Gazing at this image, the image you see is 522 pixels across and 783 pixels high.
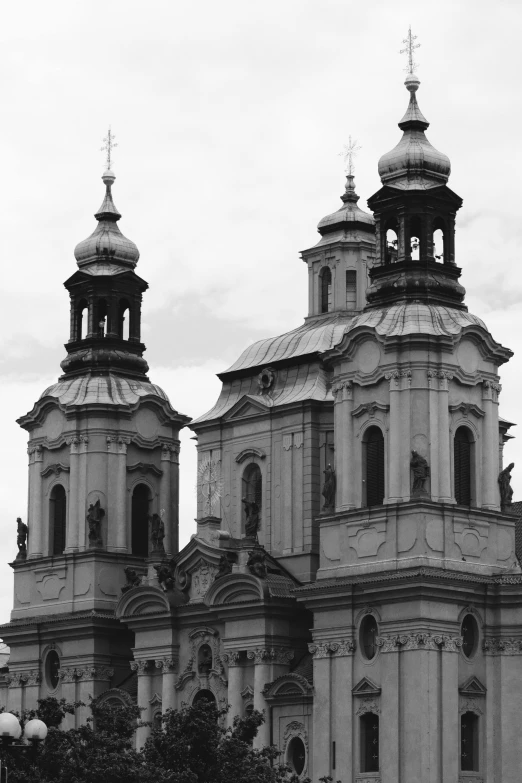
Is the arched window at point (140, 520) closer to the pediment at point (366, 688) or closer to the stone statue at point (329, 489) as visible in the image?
the stone statue at point (329, 489)

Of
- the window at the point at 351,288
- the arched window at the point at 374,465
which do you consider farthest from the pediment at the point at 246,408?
the arched window at the point at 374,465

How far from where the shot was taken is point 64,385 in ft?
237

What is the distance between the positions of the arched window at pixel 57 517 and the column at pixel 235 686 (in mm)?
10814

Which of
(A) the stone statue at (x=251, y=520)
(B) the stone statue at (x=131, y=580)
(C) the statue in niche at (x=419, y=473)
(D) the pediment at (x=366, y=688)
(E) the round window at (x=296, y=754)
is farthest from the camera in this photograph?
(B) the stone statue at (x=131, y=580)

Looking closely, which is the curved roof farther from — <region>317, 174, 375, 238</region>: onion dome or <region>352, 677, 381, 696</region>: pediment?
<region>352, 677, 381, 696</region>: pediment

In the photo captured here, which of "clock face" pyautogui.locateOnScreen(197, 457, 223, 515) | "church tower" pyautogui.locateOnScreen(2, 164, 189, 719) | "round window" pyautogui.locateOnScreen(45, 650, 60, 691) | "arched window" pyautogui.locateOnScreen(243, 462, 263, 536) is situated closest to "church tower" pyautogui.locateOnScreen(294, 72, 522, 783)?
"arched window" pyautogui.locateOnScreen(243, 462, 263, 536)

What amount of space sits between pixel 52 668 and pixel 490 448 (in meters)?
19.2

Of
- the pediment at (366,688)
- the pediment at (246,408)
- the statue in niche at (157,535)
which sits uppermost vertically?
the pediment at (246,408)

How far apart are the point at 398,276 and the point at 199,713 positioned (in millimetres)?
16570

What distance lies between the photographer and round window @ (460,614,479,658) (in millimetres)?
58531

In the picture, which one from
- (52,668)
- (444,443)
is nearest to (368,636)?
(444,443)

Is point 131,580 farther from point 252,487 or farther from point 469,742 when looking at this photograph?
point 469,742

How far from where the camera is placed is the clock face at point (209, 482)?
6831 cm

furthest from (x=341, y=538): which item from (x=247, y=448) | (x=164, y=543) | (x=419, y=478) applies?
(x=164, y=543)
